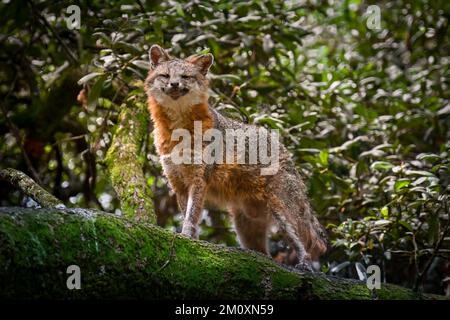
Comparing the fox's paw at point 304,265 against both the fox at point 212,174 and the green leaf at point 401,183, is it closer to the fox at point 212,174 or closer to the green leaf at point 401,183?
the fox at point 212,174

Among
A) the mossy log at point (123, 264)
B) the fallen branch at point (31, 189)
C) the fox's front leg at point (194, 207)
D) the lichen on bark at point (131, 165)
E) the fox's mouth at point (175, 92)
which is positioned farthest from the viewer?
the fox's mouth at point (175, 92)

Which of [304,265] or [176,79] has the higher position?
[176,79]

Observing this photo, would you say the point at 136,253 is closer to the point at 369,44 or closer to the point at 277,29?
the point at 277,29

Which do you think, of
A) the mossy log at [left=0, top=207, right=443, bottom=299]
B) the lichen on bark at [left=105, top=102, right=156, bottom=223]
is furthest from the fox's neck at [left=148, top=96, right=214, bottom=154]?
the mossy log at [left=0, top=207, right=443, bottom=299]

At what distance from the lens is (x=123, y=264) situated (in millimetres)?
3627

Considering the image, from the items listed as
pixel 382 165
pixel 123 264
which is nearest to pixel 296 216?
pixel 382 165

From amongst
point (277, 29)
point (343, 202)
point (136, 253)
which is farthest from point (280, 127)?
point (136, 253)

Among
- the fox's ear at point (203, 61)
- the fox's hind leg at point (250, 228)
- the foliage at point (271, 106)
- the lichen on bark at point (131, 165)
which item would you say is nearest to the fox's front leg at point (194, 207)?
the lichen on bark at point (131, 165)

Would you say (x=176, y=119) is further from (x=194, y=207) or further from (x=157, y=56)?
(x=194, y=207)

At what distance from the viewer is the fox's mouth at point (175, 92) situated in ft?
20.2

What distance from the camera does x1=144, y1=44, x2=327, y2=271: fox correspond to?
5906mm

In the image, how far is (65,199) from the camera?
27.8ft

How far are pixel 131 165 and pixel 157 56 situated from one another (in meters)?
1.27

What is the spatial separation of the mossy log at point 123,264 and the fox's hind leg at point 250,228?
174 centimetres
